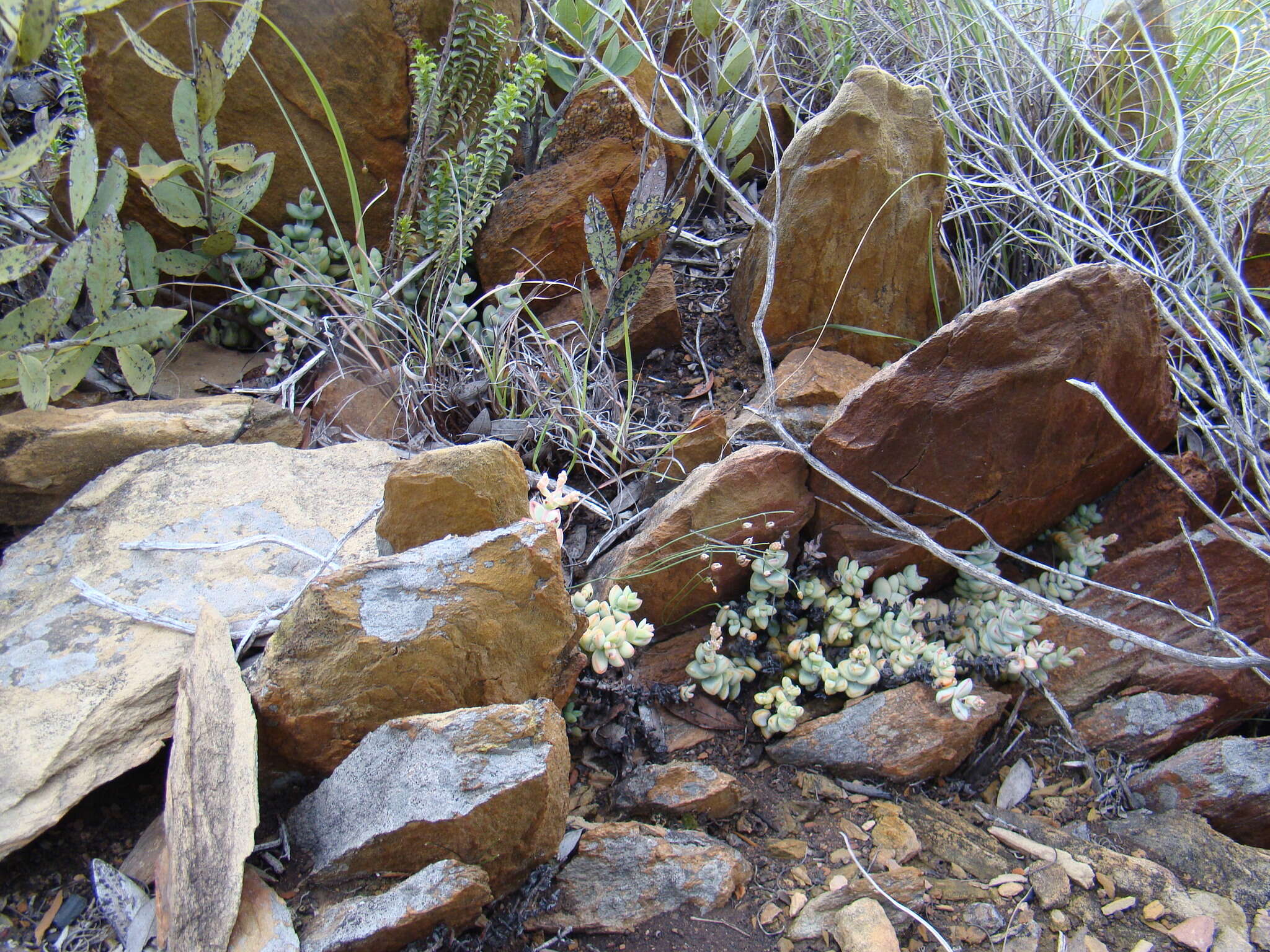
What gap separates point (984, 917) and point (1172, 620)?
98cm

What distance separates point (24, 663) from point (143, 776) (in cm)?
30

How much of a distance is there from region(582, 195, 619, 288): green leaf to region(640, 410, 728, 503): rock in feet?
1.68

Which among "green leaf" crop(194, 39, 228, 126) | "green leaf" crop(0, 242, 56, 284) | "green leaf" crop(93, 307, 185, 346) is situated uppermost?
"green leaf" crop(194, 39, 228, 126)

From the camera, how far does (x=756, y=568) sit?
6.57 ft

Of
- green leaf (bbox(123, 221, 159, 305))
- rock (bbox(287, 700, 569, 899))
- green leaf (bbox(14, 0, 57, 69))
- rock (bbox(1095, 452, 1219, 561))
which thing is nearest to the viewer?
rock (bbox(287, 700, 569, 899))

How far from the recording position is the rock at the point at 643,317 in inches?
105

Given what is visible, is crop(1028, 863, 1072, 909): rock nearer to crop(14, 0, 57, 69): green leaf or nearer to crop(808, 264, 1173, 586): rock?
crop(808, 264, 1173, 586): rock

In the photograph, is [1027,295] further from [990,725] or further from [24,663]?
[24,663]

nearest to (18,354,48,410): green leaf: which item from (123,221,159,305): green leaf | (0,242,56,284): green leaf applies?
(0,242,56,284): green leaf

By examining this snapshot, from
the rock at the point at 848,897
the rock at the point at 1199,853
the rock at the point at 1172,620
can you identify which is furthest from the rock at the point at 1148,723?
the rock at the point at 848,897

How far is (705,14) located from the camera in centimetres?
271

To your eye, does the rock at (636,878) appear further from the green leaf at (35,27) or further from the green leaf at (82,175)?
the green leaf at (82,175)

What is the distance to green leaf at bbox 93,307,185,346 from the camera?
2.10 m

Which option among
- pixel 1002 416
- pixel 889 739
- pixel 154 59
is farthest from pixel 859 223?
pixel 154 59
